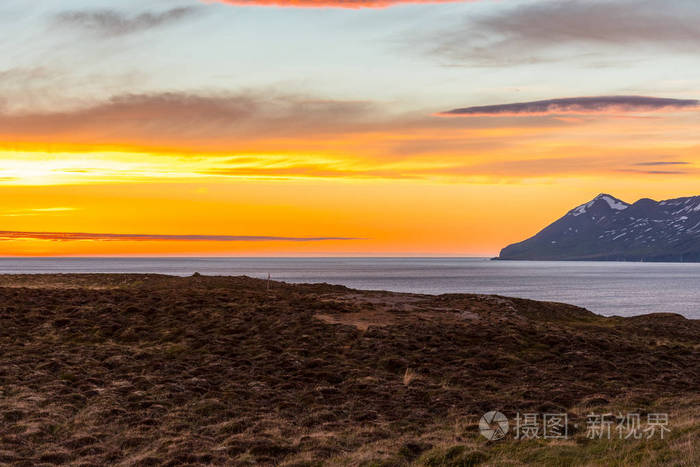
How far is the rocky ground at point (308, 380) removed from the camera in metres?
14.8

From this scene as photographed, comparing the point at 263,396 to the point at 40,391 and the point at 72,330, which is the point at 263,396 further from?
the point at 72,330

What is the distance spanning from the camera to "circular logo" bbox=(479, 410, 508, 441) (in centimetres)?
→ 1614

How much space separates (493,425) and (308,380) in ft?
27.4

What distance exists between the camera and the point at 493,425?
17.3 metres

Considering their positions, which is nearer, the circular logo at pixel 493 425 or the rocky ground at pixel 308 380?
the rocky ground at pixel 308 380

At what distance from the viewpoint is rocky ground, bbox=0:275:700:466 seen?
14.8 m

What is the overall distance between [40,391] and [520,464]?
53.1ft

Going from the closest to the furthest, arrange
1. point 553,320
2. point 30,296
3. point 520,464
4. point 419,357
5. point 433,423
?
point 520,464 < point 433,423 < point 419,357 < point 30,296 < point 553,320

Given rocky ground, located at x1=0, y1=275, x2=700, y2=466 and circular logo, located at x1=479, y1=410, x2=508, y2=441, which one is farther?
circular logo, located at x1=479, y1=410, x2=508, y2=441

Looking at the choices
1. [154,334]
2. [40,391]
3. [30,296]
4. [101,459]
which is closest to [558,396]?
[101,459]

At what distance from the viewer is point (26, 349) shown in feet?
90.6

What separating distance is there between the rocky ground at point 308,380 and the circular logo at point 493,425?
336 millimetres

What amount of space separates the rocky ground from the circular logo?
0.34 meters

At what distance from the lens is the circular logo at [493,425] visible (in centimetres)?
1614
